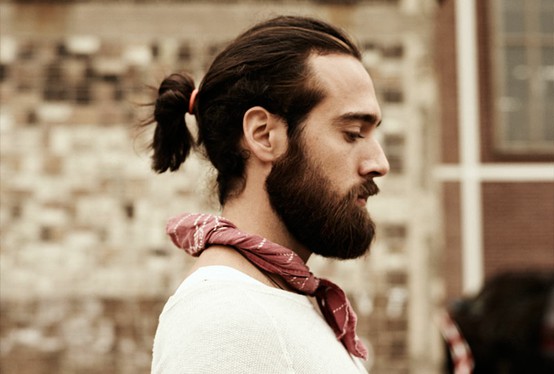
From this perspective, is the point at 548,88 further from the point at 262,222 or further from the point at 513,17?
the point at 262,222

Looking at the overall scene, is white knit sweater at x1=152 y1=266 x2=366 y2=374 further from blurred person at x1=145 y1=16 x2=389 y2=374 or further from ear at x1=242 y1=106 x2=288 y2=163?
ear at x1=242 y1=106 x2=288 y2=163

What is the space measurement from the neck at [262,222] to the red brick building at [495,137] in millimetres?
12272

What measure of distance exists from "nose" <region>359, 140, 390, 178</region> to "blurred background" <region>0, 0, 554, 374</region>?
5.12m

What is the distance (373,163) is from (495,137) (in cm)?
1275

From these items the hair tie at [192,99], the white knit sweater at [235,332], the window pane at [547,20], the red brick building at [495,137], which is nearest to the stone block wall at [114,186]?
the hair tie at [192,99]

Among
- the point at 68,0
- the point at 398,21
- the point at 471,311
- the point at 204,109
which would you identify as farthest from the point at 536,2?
the point at 204,109

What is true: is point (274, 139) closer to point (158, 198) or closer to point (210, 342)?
point (210, 342)

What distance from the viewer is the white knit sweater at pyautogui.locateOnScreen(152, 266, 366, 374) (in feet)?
5.74

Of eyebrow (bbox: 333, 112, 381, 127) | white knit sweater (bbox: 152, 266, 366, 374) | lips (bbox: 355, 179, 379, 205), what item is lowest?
white knit sweater (bbox: 152, 266, 366, 374)

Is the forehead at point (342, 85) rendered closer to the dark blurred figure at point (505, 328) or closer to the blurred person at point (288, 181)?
the blurred person at point (288, 181)

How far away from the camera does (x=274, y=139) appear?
2213 millimetres

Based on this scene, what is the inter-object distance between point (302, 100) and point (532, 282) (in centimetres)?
845

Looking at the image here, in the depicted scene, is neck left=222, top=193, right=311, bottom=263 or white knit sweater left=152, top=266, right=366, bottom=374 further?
neck left=222, top=193, right=311, bottom=263

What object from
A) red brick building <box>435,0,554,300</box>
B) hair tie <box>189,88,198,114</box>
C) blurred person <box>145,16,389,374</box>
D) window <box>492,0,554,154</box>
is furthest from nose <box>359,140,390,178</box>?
window <box>492,0,554,154</box>
